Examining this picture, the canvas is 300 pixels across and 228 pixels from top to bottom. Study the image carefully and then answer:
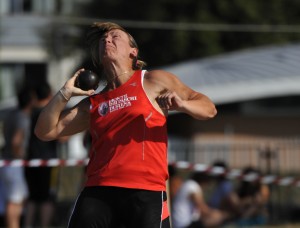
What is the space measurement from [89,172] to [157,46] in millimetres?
25489

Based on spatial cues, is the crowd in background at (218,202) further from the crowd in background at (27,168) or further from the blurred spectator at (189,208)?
the crowd in background at (27,168)

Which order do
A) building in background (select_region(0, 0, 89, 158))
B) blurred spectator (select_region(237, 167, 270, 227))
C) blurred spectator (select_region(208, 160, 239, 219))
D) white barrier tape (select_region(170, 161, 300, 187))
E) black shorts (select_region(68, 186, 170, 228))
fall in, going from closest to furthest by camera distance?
1. black shorts (select_region(68, 186, 170, 228))
2. white barrier tape (select_region(170, 161, 300, 187))
3. blurred spectator (select_region(208, 160, 239, 219))
4. blurred spectator (select_region(237, 167, 270, 227))
5. building in background (select_region(0, 0, 89, 158))

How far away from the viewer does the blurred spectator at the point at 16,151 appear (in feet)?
35.2

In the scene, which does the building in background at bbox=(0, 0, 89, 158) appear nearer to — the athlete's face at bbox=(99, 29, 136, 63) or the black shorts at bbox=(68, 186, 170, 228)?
the athlete's face at bbox=(99, 29, 136, 63)

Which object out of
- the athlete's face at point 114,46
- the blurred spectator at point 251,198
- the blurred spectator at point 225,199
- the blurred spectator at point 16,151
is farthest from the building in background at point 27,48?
the athlete's face at point 114,46

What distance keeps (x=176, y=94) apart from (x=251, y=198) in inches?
326

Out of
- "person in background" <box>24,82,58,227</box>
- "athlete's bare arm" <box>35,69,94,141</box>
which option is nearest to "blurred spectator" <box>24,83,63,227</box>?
"person in background" <box>24,82,58,227</box>

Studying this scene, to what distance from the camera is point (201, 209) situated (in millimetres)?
11625

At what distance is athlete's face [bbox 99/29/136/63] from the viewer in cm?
570

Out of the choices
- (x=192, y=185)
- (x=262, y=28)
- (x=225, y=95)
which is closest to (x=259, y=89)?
(x=225, y=95)

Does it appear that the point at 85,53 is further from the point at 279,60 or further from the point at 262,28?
the point at 279,60

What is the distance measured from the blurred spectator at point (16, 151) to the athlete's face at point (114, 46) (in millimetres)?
5121

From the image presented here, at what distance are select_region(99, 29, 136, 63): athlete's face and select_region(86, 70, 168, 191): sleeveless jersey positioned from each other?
207 mm

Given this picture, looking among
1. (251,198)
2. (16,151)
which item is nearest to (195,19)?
(251,198)
